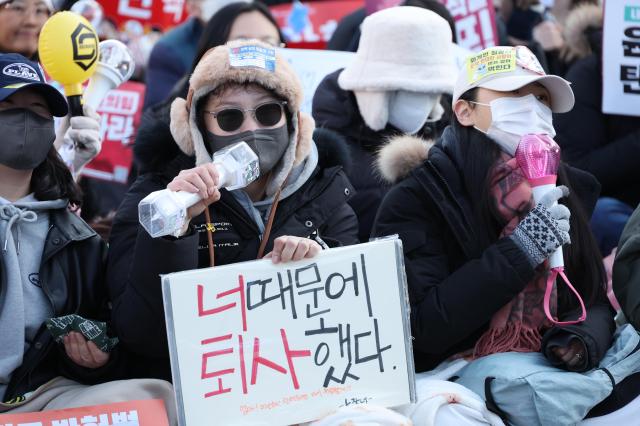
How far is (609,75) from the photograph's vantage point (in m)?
5.68

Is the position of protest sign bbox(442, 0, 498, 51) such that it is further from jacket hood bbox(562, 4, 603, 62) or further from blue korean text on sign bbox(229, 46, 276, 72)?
blue korean text on sign bbox(229, 46, 276, 72)

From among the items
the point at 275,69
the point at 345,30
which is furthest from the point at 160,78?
the point at 275,69

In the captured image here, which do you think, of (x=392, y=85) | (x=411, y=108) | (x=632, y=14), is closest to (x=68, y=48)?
(x=392, y=85)

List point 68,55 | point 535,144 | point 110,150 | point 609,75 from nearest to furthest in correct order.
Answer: point 535,144
point 68,55
point 609,75
point 110,150

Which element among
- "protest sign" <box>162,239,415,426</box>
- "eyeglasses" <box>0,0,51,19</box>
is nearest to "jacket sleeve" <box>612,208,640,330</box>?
"protest sign" <box>162,239,415,426</box>

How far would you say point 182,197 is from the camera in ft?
10.8

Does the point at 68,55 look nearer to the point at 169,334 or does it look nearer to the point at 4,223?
the point at 4,223

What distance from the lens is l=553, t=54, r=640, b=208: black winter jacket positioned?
5668 mm

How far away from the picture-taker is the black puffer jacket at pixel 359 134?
501cm

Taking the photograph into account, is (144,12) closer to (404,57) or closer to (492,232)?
(404,57)

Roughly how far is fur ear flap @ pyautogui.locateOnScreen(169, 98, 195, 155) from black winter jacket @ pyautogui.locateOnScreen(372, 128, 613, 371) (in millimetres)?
764

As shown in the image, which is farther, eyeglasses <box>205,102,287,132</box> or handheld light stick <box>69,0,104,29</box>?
handheld light stick <box>69,0,104,29</box>

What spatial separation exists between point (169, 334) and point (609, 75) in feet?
10.7

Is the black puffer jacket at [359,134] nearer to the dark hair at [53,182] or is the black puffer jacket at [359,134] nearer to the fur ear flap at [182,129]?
the fur ear flap at [182,129]
